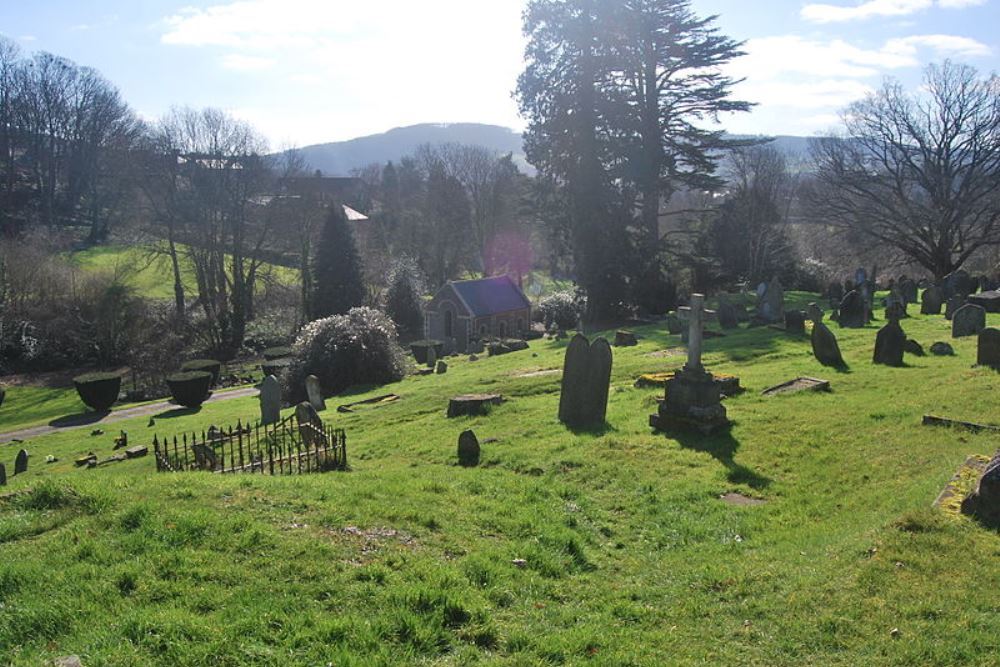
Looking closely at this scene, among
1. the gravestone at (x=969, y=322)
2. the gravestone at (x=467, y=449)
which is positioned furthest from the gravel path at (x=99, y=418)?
the gravestone at (x=969, y=322)

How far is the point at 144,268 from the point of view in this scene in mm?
46938

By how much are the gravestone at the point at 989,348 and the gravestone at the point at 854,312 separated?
31.8ft

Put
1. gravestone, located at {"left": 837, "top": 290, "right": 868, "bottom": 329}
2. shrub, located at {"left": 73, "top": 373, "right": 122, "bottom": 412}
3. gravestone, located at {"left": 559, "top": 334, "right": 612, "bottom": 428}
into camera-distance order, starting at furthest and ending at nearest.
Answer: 1. shrub, located at {"left": 73, "top": 373, "right": 122, "bottom": 412}
2. gravestone, located at {"left": 837, "top": 290, "right": 868, "bottom": 329}
3. gravestone, located at {"left": 559, "top": 334, "right": 612, "bottom": 428}

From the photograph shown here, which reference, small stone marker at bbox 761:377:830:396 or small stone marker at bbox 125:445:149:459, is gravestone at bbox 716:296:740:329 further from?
small stone marker at bbox 125:445:149:459

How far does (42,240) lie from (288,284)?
15868 millimetres

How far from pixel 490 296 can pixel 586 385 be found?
33.8 m

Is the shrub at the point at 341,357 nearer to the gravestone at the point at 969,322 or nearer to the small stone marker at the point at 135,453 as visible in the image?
the small stone marker at the point at 135,453

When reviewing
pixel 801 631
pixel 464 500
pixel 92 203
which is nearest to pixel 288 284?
pixel 92 203

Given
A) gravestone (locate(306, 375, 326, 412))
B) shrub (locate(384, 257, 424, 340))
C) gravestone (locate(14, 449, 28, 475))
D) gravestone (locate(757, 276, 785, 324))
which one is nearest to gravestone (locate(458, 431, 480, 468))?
gravestone (locate(306, 375, 326, 412))

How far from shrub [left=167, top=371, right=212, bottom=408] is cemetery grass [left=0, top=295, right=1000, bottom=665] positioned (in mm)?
20202

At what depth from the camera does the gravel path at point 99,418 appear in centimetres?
2672

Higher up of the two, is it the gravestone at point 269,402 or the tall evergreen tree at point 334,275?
the tall evergreen tree at point 334,275

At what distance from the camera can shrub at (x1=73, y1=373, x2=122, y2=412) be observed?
30.2 m

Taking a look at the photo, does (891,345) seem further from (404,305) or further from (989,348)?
(404,305)
